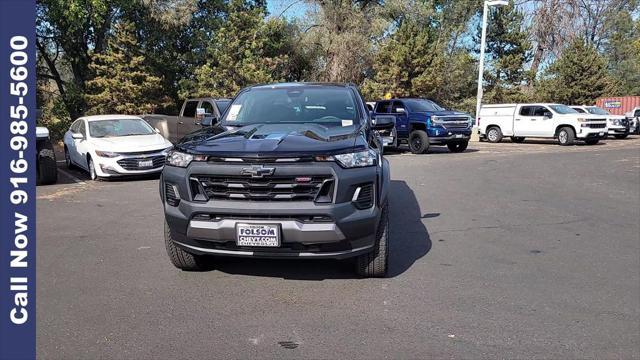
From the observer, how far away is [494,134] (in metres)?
25.2

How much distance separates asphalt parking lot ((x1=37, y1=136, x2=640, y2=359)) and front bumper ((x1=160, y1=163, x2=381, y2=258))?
1.50 feet

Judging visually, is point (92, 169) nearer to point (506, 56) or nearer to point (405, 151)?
point (405, 151)

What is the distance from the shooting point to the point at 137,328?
3676 millimetres

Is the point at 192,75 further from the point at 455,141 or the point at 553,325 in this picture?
the point at 553,325

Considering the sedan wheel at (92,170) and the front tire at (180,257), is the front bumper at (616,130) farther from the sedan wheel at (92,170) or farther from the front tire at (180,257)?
the front tire at (180,257)

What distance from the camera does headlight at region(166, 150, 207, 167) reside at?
4.22 m

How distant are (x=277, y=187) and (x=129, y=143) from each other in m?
8.20

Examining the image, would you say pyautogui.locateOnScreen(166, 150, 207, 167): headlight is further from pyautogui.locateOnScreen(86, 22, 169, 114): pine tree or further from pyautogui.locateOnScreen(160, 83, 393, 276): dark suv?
pyautogui.locateOnScreen(86, 22, 169, 114): pine tree

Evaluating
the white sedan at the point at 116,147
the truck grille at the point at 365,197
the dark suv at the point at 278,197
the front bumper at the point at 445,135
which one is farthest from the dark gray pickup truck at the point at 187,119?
the truck grille at the point at 365,197

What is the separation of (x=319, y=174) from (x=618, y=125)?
2655 cm

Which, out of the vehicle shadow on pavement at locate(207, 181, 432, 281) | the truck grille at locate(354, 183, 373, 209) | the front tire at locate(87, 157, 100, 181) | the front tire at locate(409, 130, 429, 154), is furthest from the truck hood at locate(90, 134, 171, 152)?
the front tire at locate(409, 130, 429, 154)

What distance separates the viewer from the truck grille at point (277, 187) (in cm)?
400

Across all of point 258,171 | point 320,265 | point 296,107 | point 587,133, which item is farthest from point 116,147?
point 587,133
